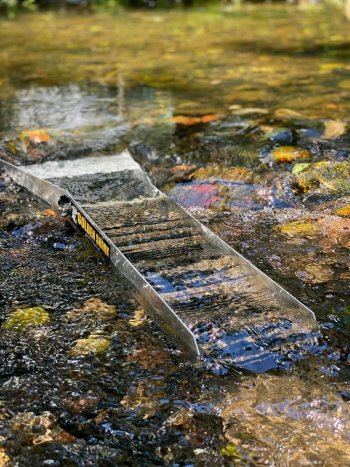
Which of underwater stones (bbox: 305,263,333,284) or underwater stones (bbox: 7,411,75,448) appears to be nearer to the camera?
underwater stones (bbox: 7,411,75,448)

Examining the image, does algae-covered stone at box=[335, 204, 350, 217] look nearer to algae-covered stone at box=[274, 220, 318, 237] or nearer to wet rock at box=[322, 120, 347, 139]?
algae-covered stone at box=[274, 220, 318, 237]

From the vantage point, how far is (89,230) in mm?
3453

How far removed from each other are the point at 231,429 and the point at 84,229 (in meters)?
1.73

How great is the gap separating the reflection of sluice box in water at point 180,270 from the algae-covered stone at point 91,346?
270 millimetres

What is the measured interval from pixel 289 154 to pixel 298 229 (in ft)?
3.90

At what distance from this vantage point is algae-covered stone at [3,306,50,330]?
2.69 m

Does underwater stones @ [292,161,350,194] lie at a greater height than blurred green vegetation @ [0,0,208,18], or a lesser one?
lesser

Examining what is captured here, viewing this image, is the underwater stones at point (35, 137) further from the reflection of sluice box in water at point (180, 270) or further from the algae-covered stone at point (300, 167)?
the algae-covered stone at point (300, 167)

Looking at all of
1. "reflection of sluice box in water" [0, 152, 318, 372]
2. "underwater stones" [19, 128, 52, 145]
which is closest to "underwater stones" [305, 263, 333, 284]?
"reflection of sluice box in water" [0, 152, 318, 372]

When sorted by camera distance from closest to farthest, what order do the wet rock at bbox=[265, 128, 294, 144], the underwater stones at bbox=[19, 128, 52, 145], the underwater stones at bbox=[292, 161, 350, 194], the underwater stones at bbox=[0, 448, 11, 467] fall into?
1. the underwater stones at bbox=[0, 448, 11, 467]
2. the underwater stones at bbox=[292, 161, 350, 194]
3. the wet rock at bbox=[265, 128, 294, 144]
4. the underwater stones at bbox=[19, 128, 52, 145]

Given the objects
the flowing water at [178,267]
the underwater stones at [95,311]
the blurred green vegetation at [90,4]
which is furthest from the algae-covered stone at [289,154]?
the blurred green vegetation at [90,4]

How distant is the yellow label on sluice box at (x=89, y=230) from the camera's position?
324 centimetres

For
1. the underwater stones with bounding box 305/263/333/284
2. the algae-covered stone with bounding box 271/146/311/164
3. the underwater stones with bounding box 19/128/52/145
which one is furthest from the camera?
the underwater stones with bounding box 19/128/52/145

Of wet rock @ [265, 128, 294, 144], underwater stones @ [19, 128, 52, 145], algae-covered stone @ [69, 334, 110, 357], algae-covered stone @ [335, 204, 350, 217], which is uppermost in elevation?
wet rock @ [265, 128, 294, 144]
